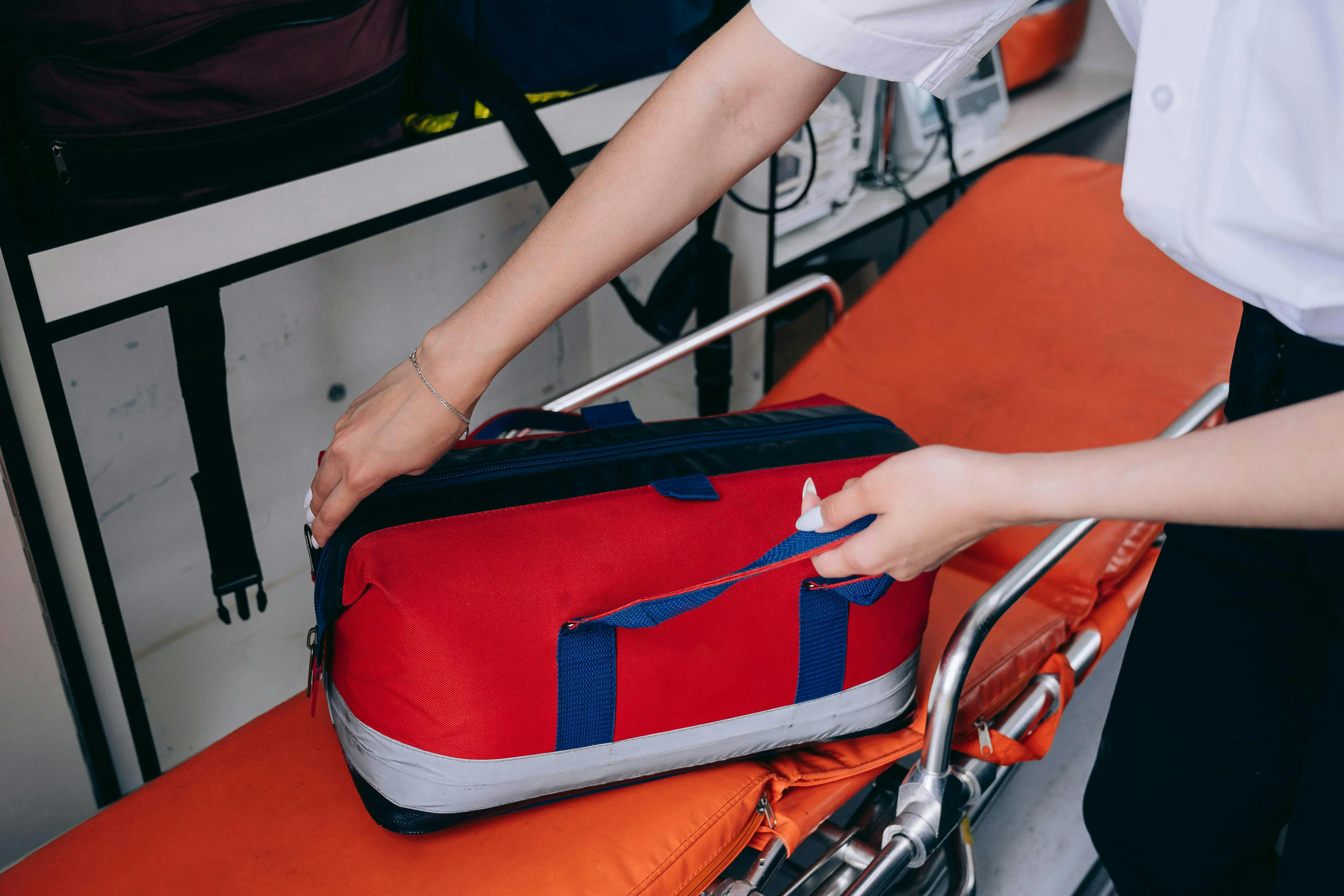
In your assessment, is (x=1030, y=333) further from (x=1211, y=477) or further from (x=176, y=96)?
(x=176, y=96)

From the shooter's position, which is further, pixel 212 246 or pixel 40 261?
pixel 212 246

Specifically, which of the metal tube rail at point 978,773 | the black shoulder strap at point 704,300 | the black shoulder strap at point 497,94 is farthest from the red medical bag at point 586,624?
the black shoulder strap at point 704,300

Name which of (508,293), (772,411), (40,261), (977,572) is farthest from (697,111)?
(977,572)

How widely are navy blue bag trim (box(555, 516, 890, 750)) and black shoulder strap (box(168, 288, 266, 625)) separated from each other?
442 millimetres

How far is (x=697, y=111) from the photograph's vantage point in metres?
0.71

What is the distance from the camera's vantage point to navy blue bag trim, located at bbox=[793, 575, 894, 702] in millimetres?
807

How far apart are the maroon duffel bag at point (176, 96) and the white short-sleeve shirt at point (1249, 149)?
0.68m

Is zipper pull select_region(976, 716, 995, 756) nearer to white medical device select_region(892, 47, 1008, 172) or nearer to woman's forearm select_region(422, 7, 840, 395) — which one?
woman's forearm select_region(422, 7, 840, 395)

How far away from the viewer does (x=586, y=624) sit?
2.38 feet

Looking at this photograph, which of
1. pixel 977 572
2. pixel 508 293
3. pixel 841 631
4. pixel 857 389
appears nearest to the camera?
pixel 508 293

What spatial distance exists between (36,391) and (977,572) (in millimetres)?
971

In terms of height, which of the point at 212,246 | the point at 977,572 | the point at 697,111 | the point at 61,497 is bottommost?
the point at 977,572

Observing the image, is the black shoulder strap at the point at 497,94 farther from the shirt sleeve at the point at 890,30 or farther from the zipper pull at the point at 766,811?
the zipper pull at the point at 766,811

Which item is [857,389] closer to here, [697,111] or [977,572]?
[977,572]
